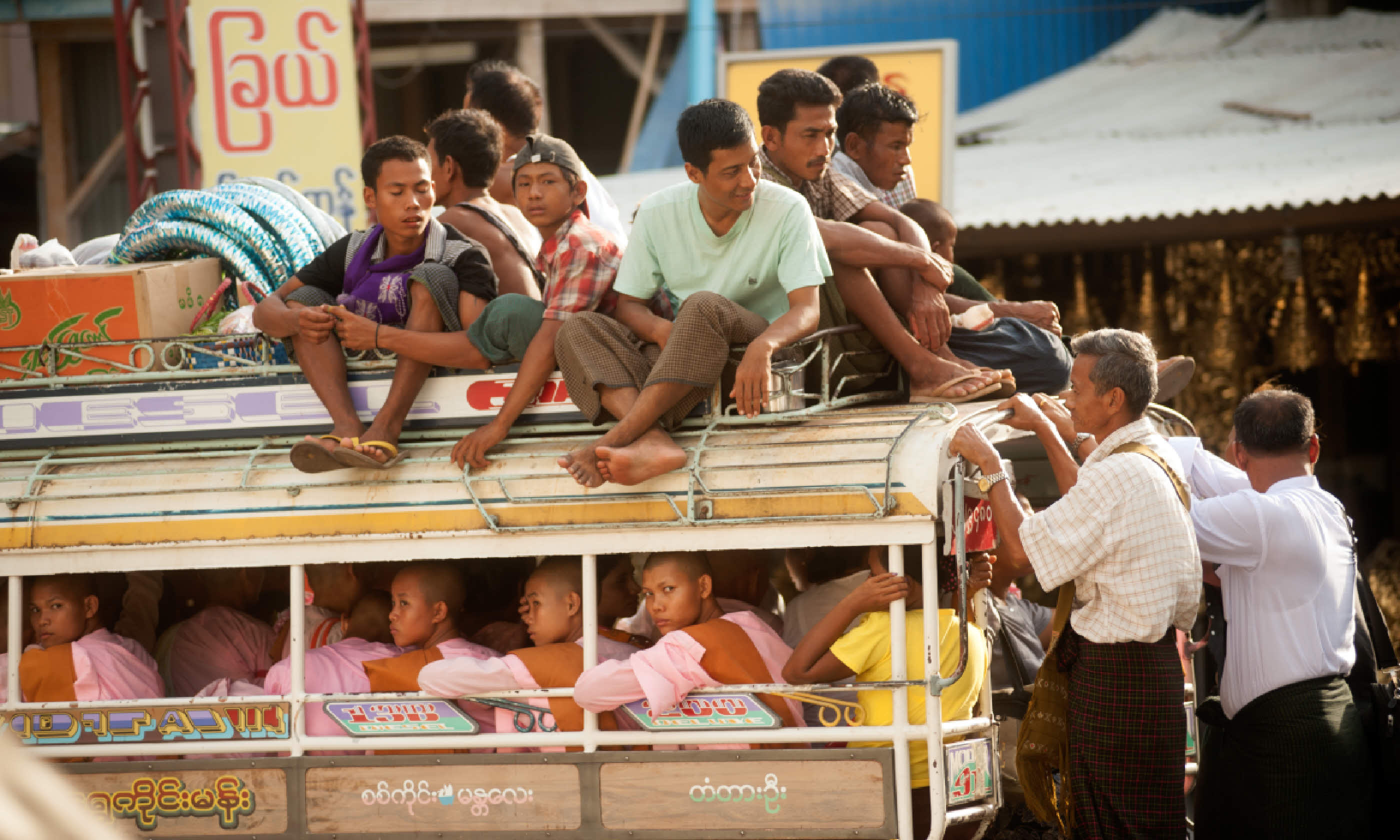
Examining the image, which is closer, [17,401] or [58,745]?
[58,745]

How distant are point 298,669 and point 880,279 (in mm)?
2217

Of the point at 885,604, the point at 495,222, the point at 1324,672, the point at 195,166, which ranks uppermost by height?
the point at 195,166

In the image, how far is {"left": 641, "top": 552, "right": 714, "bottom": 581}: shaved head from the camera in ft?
13.8

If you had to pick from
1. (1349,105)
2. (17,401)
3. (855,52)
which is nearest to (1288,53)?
(1349,105)

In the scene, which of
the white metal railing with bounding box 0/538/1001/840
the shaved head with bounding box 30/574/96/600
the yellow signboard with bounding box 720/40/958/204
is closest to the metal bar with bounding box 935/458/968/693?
the white metal railing with bounding box 0/538/1001/840

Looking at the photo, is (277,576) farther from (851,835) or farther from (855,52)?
(855,52)

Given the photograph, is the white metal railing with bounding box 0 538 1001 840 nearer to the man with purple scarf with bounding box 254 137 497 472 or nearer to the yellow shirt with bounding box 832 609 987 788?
the yellow shirt with bounding box 832 609 987 788

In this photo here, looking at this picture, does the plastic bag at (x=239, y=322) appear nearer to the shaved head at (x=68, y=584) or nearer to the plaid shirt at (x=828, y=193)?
the shaved head at (x=68, y=584)

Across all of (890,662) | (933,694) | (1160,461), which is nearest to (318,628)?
(890,662)

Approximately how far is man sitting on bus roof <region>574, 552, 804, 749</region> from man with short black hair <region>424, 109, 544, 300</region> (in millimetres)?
1225

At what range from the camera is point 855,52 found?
28.9 ft

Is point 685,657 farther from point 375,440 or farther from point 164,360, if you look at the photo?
point 164,360

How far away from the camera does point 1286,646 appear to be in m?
4.32

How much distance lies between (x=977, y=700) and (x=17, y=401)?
330 centimetres
